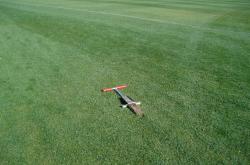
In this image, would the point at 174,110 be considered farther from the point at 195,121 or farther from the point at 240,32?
the point at 240,32

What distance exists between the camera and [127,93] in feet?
18.8

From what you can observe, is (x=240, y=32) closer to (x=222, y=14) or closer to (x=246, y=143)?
(x=222, y=14)

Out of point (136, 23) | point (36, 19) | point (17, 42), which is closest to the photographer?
point (17, 42)

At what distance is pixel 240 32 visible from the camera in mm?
10906

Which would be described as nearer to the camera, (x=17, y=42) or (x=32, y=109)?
(x=32, y=109)

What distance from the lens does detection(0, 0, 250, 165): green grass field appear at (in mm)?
3936

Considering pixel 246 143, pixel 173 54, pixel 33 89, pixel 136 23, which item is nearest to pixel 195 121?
pixel 246 143

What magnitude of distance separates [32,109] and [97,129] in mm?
1388

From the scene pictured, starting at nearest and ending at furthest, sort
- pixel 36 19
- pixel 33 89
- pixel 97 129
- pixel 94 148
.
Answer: pixel 94 148 < pixel 97 129 < pixel 33 89 < pixel 36 19

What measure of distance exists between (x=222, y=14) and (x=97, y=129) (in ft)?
43.7

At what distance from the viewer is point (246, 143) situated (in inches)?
162

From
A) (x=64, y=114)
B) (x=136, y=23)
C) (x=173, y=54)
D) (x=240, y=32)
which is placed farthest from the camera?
(x=136, y=23)

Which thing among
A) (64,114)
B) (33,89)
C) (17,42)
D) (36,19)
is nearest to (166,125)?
(64,114)

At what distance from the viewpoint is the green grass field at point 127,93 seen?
3936 mm
